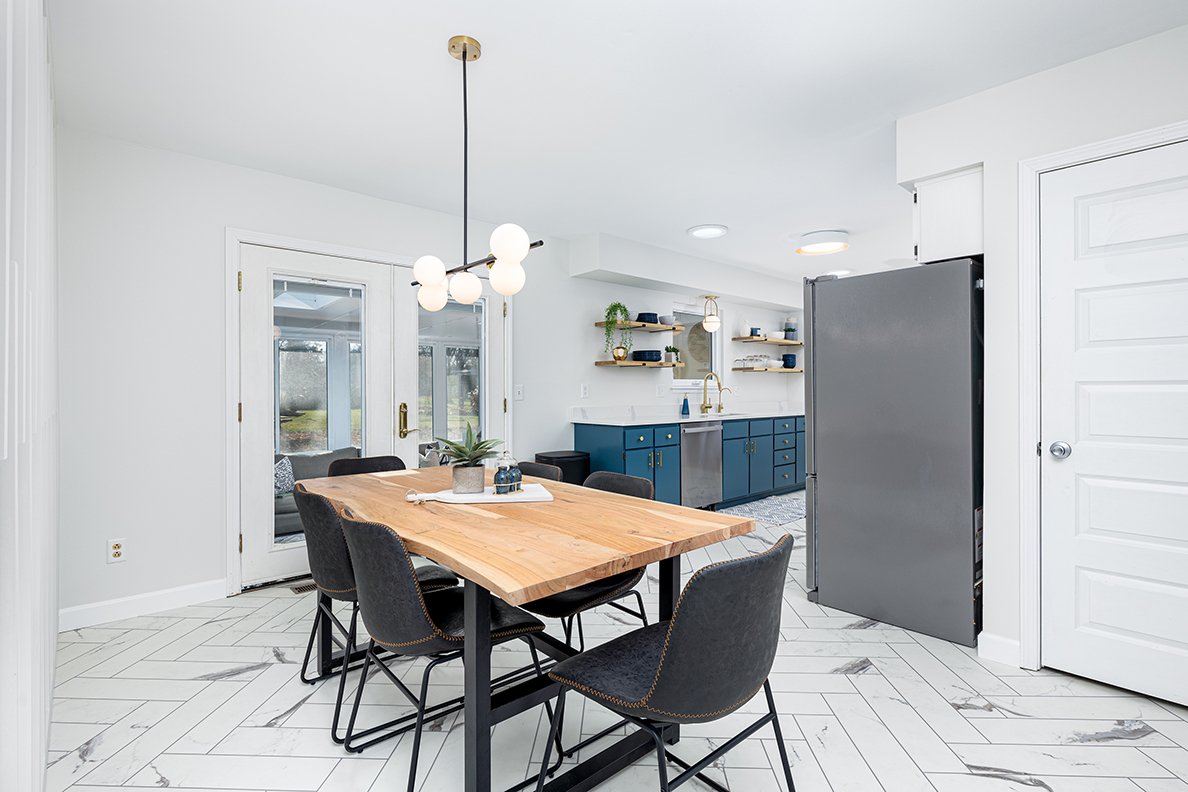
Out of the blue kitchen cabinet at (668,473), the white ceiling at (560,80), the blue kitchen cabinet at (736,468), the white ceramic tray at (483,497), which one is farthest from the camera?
the blue kitchen cabinet at (736,468)

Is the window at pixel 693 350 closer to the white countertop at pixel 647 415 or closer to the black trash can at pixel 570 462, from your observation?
the white countertop at pixel 647 415

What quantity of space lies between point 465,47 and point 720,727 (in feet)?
8.73

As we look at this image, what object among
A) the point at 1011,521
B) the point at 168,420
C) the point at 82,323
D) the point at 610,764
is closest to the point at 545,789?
the point at 610,764

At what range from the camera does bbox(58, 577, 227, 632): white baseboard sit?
9.26 feet

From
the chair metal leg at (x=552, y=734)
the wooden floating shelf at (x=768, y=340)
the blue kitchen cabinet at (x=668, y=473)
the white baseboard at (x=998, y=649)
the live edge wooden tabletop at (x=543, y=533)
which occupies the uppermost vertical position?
the wooden floating shelf at (x=768, y=340)

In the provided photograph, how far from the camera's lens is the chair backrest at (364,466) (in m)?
2.97

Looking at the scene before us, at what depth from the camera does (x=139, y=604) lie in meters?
2.99

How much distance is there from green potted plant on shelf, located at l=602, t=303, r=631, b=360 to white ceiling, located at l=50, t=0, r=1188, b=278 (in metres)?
1.52

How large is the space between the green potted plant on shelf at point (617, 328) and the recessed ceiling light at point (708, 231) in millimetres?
918

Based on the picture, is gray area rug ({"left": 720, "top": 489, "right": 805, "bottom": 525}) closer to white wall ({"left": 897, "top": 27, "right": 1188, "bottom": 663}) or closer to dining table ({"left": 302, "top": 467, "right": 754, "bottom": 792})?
white wall ({"left": 897, "top": 27, "right": 1188, "bottom": 663})

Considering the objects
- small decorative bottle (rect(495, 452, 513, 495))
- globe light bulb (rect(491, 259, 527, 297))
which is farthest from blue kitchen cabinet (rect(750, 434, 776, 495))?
globe light bulb (rect(491, 259, 527, 297))

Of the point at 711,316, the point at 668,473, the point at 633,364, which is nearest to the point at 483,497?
the point at 668,473

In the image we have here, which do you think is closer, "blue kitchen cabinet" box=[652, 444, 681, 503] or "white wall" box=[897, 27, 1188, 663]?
"white wall" box=[897, 27, 1188, 663]

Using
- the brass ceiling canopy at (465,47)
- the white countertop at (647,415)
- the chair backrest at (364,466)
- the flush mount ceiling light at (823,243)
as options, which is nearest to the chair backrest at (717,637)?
the brass ceiling canopy at (465,47)
